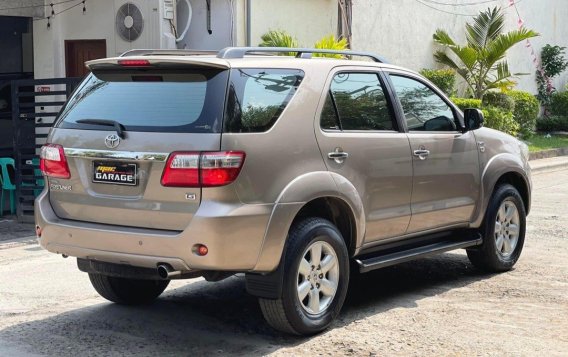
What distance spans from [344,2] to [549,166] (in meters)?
5.17

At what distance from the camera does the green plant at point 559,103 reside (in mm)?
24875

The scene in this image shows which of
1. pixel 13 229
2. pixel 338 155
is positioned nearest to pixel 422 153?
pixel 338 155

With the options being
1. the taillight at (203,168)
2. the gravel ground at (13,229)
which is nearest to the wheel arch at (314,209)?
the taillight at (203,168)

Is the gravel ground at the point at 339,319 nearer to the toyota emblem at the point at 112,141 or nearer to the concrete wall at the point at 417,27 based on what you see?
the toyota emblem at the point at 112,141

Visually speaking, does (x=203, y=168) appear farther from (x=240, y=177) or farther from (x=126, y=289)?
(x=126, y=289)

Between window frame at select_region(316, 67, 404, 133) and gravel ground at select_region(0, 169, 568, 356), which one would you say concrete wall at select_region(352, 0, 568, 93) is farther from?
window frame at select_region(316, 67, 404, 133)

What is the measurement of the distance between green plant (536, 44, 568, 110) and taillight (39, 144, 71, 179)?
836 inches

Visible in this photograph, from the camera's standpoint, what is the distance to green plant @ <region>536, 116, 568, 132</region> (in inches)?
968

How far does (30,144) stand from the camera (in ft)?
38.0

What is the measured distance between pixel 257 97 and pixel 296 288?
1.25 m

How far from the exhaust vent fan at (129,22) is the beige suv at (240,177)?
827cm

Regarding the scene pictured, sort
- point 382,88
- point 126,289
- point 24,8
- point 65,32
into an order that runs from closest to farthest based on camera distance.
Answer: point 126,289
point 382,88
point 24,8
point 65,32

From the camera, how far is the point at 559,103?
2502cm

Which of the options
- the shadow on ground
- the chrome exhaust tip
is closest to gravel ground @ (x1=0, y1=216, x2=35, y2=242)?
the shadow on ground
